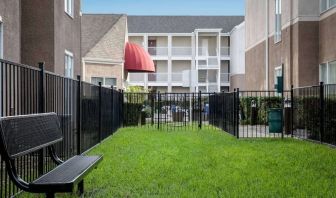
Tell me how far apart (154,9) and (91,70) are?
35.4 m

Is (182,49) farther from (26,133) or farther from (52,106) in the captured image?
(26,133)

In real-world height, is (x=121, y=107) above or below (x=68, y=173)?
above

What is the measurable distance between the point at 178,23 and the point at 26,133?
2248 inches

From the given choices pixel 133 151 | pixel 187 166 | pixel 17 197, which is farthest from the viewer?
pixel 133 151

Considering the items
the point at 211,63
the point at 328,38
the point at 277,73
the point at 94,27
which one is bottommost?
the point at 277,73

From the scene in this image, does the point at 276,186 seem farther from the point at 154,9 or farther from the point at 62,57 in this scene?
the point at 154,9

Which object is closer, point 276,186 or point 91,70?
point 276,186

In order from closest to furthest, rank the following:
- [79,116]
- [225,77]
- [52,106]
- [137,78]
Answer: [52,106], [79,116], [137,78], [225,77]

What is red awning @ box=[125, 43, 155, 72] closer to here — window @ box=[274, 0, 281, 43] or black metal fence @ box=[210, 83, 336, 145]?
black metal fence @ box=[210, 83, 336, 145]

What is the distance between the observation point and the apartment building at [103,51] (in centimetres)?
3472

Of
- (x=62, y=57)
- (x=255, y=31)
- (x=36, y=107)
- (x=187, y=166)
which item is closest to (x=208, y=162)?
(x=187, y=166)

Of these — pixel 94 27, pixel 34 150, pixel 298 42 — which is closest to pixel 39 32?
pixel 298 42

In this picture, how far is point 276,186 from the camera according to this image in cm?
827

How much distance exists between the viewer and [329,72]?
21969mm
